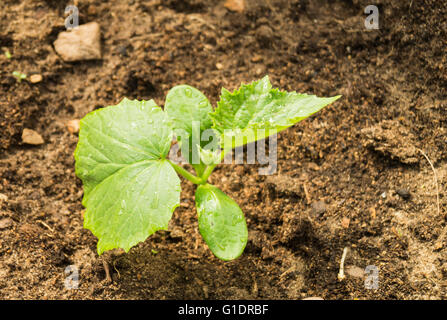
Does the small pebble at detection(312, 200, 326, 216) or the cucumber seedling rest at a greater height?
the cucumber seedling

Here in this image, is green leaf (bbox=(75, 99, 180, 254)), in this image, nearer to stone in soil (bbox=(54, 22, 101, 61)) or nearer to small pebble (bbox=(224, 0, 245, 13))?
stone in soil (bbox=(54, 22, 101, 61))

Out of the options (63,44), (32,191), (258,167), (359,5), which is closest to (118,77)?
(63,44)

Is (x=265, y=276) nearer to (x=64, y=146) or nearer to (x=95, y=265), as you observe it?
(x=95, y=265)

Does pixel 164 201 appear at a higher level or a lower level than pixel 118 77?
lower

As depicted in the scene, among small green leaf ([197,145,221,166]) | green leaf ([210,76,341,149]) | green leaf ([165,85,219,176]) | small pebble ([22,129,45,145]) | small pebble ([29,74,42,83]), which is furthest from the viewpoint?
small pebble ([29,74,42,83])

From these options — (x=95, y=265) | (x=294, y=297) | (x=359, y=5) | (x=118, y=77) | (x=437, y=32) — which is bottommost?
(x=294, y=297)

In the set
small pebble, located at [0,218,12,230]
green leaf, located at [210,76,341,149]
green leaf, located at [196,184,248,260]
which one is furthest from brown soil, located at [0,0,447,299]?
green leaf, located at [210,76,341,149]

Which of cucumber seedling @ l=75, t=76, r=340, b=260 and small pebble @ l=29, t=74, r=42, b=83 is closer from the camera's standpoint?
cucumber seedling @ l=75, t=76, r=340, b=260
